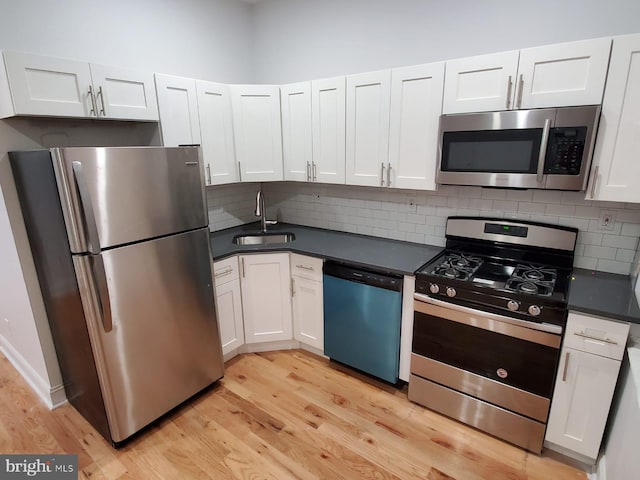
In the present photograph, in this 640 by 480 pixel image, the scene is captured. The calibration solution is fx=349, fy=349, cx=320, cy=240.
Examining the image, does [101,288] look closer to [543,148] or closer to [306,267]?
[306,267]

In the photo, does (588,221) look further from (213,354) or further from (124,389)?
(124,389)

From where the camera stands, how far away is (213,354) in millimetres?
2488

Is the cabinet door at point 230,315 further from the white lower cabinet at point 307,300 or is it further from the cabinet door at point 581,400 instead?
the cabinet door at point 581,400

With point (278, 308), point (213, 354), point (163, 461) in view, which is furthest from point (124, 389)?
point (278, 308)

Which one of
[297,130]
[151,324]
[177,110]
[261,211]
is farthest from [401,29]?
[151,324]

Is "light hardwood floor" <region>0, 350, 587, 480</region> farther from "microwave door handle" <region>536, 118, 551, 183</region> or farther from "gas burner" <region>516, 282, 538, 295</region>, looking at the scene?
"microwave door handle" <region>536, 118, 551, 183</region>

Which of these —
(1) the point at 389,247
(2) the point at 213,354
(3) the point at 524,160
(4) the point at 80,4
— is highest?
(4) the point at 80,4

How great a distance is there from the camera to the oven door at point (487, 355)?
71.8 inches

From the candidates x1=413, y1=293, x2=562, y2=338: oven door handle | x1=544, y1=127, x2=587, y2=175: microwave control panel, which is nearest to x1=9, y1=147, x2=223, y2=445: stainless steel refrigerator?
x1=413, y1=293, x2=562, y2=338: oven door handle

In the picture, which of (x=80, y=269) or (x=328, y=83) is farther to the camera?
(x=328, y=83)

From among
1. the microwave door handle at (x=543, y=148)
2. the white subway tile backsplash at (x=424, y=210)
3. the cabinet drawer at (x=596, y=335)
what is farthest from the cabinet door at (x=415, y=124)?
the cabinet drawer at (x=596, y=335)

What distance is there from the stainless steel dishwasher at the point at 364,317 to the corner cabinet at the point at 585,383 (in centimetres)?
90

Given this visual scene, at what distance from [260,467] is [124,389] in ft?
2.90

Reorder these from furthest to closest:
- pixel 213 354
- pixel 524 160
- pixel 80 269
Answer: pixel 213 354
pixel 524 160
pixel 80 269
